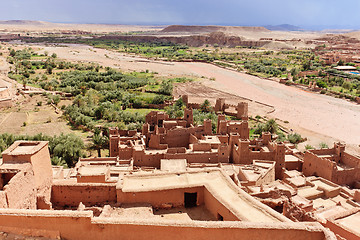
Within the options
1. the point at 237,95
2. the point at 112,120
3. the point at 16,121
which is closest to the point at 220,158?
the point at 112,120

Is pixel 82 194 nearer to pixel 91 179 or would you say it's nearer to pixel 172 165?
pixel 91 179

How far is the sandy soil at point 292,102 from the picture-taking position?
1318 inches

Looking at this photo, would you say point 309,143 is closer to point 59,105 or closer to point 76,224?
point 76,224

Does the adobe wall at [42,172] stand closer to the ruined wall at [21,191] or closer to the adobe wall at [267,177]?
the ruined wall at [21,191]

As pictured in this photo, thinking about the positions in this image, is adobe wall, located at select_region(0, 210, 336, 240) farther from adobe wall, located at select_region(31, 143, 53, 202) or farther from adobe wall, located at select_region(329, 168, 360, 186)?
adobe wall, located at select_region(329, 168, 360, 186)

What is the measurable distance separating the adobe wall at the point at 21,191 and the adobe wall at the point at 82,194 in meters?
1.00

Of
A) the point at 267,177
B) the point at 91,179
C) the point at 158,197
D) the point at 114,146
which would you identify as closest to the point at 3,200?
the point at 158,197

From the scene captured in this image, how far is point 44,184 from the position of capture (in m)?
11.5

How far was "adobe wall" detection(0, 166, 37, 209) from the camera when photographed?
9695mm

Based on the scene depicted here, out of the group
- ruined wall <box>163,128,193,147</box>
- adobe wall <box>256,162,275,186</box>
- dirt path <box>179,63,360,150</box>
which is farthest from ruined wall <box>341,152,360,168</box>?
ruined wall <box>163,128,193,147</box>

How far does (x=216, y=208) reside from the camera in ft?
34.7

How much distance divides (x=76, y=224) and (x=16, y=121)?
2830cm

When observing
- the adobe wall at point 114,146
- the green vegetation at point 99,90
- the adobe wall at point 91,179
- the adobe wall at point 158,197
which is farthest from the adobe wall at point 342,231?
the green vegetation at point 99,90

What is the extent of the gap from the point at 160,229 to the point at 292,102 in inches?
1639
